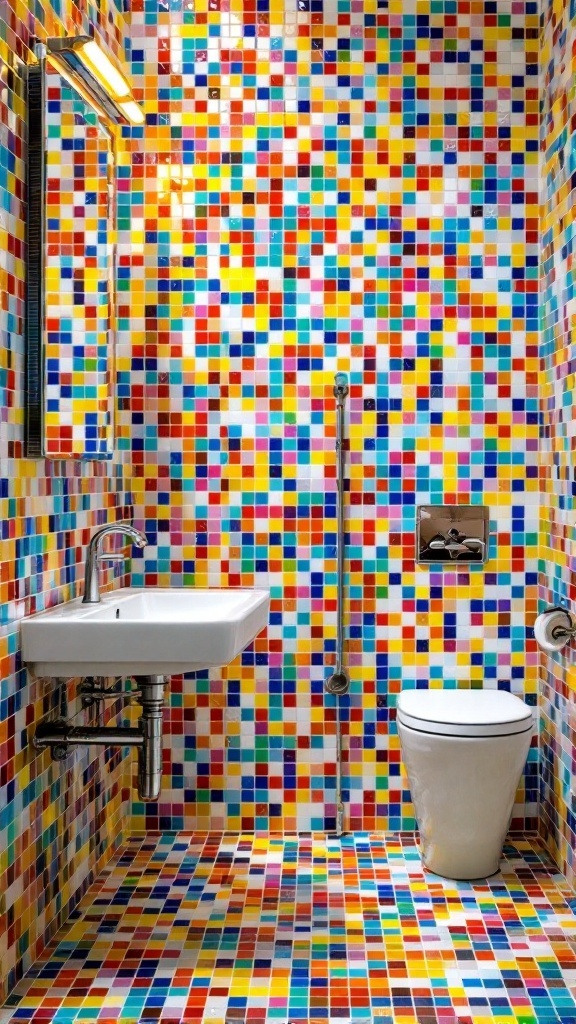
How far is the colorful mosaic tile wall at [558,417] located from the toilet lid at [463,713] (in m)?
0.17

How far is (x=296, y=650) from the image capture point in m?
2.85

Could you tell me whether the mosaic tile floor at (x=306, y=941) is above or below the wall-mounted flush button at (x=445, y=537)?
below

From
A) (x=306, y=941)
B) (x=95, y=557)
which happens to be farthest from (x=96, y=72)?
(x=306, y=941)

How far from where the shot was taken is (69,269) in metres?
2.25

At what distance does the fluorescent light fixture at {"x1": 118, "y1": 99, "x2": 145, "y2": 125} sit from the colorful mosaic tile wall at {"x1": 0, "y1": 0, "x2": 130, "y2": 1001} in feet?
0.69

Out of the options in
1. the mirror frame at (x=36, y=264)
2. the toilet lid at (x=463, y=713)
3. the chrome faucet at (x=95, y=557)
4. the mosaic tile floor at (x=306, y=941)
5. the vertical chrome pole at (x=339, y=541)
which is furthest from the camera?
the vertical chrome pole at (x=339, y=541)

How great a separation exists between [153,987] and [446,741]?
0.91 m

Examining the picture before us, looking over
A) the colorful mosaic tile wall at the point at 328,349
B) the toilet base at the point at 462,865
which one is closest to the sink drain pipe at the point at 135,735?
the colorful mosaic tile wall at the point at 328,349

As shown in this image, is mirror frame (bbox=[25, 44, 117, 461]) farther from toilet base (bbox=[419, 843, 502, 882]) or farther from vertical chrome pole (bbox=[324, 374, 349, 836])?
toilet base (bbox=[419, 843, 502, 882])

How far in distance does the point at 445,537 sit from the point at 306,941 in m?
1.22

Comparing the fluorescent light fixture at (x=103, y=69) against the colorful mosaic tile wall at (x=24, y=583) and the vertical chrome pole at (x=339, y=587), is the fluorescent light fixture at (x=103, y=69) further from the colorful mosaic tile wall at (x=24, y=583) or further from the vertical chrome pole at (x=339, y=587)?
the vertical chrome pole at (x=339, y=587)

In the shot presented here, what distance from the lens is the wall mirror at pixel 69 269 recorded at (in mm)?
2043

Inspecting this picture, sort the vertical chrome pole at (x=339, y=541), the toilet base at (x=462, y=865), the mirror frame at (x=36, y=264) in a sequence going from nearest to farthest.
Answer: the mirror frame at (x=36, y=264)
the toilet base at (x=462, y=865)
the vertical chrome pole at (x=339, y=541)

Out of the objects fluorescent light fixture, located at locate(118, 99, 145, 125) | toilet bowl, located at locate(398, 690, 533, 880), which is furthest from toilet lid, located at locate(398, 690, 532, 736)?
fluorescent light fixture, located at locate(118, 99, 145, 125)
